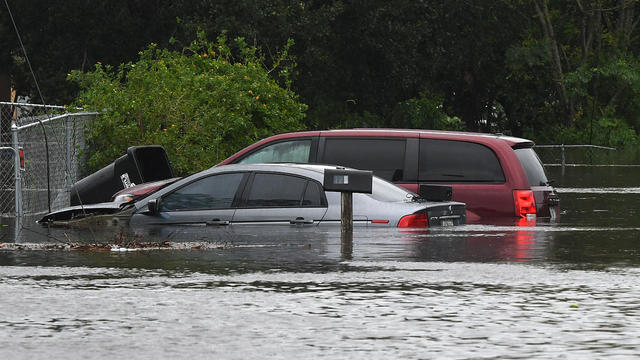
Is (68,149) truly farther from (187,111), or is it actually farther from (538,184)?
(538,184)

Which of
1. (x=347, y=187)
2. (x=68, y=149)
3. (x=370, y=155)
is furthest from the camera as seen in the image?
(x=68, y=149)

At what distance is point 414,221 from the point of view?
15.2 m

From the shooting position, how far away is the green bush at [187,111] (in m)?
24.1

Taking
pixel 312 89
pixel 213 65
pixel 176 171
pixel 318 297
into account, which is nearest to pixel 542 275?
pixel 318 297

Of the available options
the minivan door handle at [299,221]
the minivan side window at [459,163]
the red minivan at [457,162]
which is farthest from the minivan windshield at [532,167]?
the minivan door handle at [299,221]

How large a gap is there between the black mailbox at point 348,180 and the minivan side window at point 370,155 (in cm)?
167

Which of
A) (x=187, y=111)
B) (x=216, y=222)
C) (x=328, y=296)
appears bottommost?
(x=328, y=296)

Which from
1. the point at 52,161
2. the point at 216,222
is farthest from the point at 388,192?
the point at 52,161

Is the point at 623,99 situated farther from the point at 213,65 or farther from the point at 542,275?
the point at 542,275

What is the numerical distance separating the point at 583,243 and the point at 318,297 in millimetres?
6002

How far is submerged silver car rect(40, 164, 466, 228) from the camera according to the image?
15281 millimetres

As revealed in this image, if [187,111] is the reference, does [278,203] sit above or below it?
below

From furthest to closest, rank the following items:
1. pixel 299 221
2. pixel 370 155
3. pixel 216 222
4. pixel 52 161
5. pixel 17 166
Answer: pixel 52 161 → pixel 17 166 → pixel 370 155 → pixel 216 222 → pixel 299 221

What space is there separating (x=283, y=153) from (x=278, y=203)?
2.03 metres
